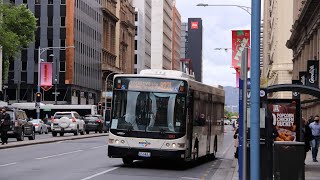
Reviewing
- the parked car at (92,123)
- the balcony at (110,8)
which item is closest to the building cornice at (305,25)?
the parked car at (92,123)

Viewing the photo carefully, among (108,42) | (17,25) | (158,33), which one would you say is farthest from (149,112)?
(158,33)

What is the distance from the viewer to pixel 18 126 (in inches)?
1673

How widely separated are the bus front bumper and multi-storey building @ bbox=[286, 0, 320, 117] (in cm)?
2121

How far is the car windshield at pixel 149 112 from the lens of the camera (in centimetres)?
2255

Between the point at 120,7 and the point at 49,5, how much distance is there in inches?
1461

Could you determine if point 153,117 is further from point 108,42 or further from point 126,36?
point 126,36

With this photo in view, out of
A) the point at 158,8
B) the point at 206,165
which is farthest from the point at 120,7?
the point at 206,165

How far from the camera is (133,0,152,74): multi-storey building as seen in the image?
162250 millimetres

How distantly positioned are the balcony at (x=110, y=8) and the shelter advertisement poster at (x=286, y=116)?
96370 millimetres

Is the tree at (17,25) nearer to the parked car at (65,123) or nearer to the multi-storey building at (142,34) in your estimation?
the parked car at (65,123)

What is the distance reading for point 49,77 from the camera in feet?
246

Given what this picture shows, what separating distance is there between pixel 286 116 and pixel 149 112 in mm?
4510

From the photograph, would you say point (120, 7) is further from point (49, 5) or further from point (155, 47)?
point (155, 47)

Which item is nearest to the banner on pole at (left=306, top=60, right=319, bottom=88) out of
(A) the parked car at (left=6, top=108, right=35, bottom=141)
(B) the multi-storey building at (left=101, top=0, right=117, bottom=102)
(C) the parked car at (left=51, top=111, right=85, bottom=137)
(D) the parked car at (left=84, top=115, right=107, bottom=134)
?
(A) the parked car at (left=6, top=108, right=35, bottom=141)
